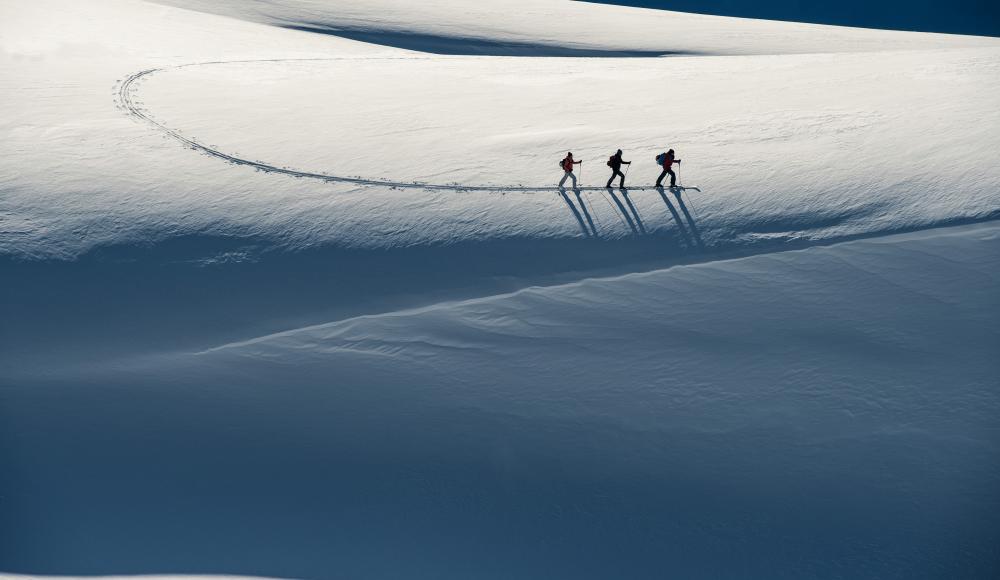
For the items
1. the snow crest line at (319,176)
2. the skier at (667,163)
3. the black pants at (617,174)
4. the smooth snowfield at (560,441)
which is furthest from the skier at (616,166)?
the smooth snowfield at (560,441)

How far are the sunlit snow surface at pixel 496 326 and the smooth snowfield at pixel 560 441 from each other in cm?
5

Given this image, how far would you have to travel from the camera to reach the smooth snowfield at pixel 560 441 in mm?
12266

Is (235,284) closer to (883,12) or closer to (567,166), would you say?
(567,166)

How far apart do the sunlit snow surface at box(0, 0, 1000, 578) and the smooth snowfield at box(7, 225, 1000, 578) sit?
0.15 feet

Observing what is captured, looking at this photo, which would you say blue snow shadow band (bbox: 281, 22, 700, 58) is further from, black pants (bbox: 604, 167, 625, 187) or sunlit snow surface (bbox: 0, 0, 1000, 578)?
black pants (bbox: 604, 167, 625, 187)

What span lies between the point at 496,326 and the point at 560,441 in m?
2.69

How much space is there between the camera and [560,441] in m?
13.6

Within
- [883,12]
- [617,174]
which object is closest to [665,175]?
[617,174]

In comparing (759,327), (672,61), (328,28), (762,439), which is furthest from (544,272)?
(328,28)

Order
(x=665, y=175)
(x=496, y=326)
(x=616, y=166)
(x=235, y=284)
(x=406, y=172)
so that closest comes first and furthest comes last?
(x=496, y=326)
(x=235, y=284)
(x=616, y=166)
(x=665, y=175)
(x=406, y=172)

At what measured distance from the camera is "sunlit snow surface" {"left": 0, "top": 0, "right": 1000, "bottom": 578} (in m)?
12.5

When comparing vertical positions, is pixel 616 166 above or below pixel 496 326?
above

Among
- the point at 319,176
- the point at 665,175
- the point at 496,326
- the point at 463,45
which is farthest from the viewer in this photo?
the point at 463,45

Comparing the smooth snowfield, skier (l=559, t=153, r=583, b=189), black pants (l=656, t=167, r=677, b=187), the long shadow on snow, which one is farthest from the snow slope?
the smooth snowfield
